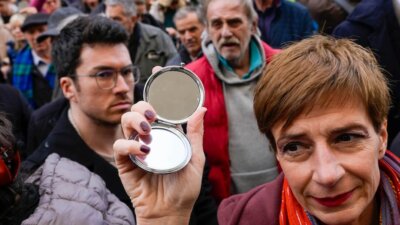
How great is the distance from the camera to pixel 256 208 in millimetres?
2062

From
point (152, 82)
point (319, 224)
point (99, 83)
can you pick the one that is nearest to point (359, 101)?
point (319, 224)

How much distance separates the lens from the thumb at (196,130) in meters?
1.77

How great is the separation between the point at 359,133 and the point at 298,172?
0.74 ft

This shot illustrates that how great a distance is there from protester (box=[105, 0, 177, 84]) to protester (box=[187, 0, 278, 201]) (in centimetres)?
187

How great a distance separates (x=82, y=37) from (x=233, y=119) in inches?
40.2

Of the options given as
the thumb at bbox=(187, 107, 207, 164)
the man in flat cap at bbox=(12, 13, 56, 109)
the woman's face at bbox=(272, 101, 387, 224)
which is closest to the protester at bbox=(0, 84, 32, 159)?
the man in flat cap at bbox=(12, 13, 56, 109)

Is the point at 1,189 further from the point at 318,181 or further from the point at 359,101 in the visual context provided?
the point at 359,101

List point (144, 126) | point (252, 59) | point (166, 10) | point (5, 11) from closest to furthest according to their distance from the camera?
point (144, 126)
point (252, 59)
point (166, 10)
point (5, 11)

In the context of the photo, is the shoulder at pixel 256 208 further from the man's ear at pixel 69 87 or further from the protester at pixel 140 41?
the protester at pixel 140 41

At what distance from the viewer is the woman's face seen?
1.66 metres

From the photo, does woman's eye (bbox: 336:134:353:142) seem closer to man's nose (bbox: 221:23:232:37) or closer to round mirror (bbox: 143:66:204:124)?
round mirror (bbox: 143:66:204:124)

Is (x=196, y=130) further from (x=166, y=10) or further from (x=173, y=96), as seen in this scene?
(x=166, y=10)

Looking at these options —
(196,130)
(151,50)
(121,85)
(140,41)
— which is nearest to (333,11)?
(151,50)

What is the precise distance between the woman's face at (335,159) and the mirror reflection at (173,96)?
317 millimetres
